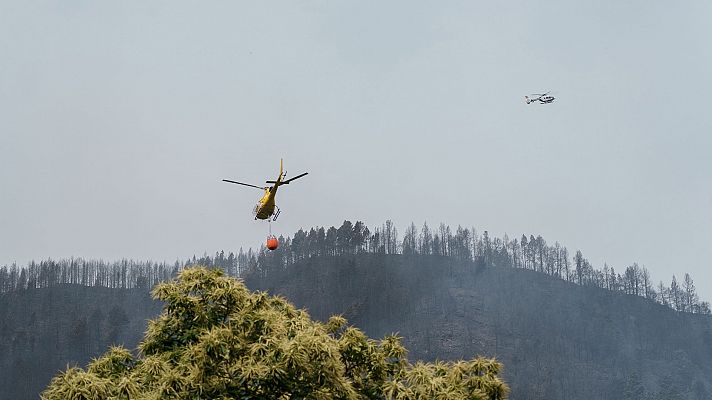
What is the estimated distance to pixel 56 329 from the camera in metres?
172

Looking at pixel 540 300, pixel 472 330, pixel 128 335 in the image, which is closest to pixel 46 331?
pixel 128 335

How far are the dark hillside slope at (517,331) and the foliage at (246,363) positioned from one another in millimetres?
130235

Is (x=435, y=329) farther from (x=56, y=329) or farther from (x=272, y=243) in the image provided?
(x=272, y=243)

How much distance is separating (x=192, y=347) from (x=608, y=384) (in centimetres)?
15475

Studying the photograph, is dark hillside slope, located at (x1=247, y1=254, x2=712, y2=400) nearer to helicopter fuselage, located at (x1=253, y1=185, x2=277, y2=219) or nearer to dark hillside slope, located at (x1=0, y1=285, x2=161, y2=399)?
dark hillside slope, located at (x1=0, y1=285, x2=161, y2=399)

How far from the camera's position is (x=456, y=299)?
191 meters

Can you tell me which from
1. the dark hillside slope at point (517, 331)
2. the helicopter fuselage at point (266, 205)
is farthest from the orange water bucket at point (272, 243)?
the dark hillside slope at point (517, 331)

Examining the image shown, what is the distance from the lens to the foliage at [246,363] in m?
15.9

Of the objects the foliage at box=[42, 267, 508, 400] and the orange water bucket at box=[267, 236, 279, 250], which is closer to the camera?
the foliage at box=[42, 267, 508, 400]

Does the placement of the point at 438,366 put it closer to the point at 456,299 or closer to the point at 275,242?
the point at 275,242

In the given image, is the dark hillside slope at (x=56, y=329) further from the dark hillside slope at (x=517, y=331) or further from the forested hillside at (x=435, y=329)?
the dark hillside slope at (x=517, y=331)

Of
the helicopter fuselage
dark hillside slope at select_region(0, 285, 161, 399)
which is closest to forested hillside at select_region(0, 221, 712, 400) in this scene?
dark hillside slope at select_region(0, 285, 161, 399)

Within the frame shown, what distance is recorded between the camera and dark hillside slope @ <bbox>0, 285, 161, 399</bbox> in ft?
494

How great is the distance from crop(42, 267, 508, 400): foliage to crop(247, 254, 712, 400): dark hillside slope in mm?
130235
